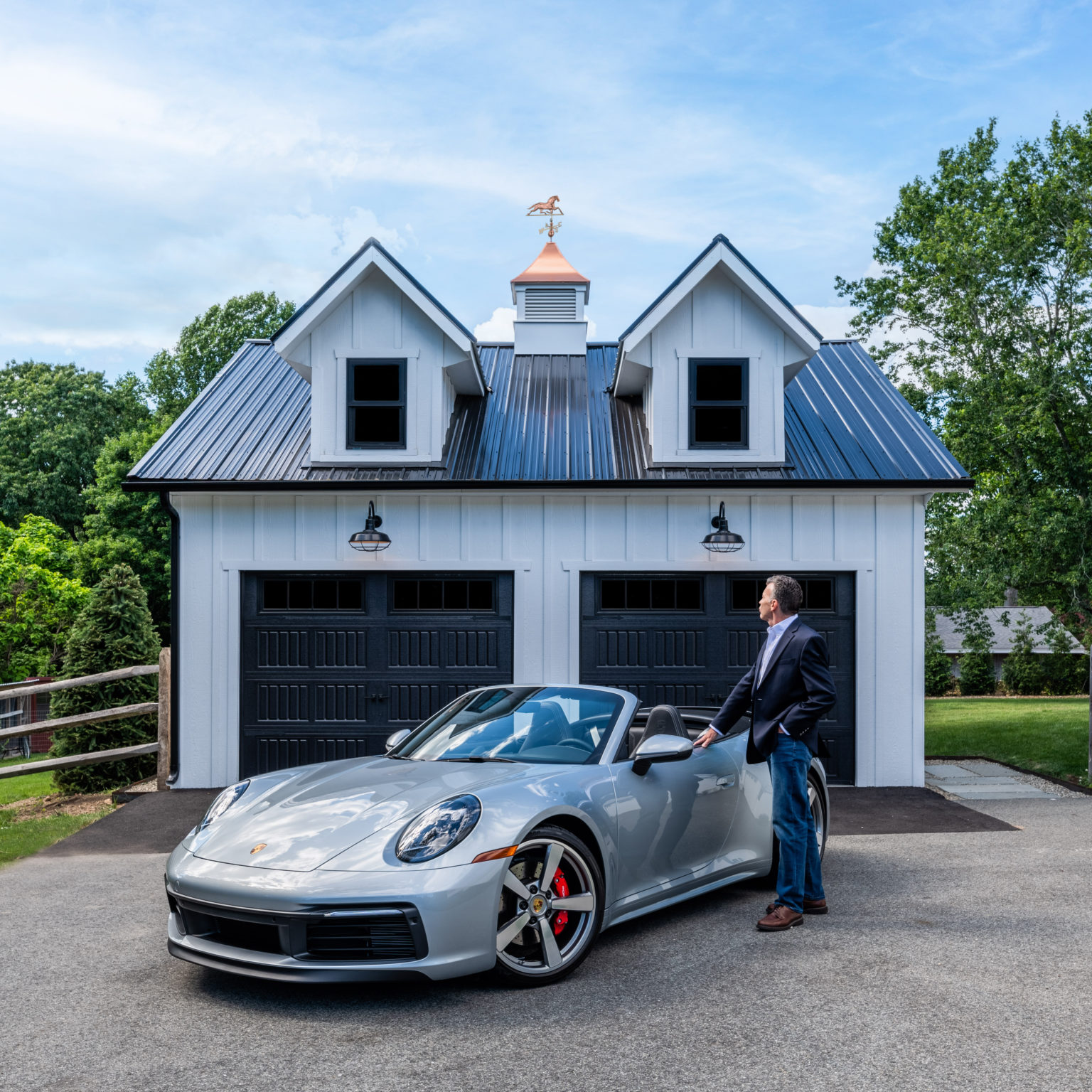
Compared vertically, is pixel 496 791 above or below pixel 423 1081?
above

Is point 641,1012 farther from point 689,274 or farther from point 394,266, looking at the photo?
point 394,266

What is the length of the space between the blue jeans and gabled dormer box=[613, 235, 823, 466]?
5649 millimetres

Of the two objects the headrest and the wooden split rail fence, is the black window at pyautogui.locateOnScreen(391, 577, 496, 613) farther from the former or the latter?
the headrest

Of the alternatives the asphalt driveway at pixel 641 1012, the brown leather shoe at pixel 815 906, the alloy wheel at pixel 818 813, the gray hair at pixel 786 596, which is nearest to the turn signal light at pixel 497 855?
the asphalt driveway at pixel 641 1012

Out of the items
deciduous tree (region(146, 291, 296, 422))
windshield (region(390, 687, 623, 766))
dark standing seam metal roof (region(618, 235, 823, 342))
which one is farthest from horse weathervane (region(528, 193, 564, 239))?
deciduous tree (region(146, 291, 296, 422))

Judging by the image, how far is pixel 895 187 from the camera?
2400 cm

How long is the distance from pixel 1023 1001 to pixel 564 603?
21.1 ft

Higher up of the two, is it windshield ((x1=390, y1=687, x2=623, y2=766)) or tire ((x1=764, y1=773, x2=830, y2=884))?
windshield ((x1=390, y1=687, x2=623, y2=766))

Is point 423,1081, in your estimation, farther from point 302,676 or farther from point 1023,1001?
point 302,676

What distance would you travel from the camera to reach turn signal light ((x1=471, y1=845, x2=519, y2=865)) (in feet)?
13.0

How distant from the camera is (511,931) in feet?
13.4

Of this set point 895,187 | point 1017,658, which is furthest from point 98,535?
point 1017,658

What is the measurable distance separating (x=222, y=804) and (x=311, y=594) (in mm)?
5457

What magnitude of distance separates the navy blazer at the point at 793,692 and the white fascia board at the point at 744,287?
6.07 meters
